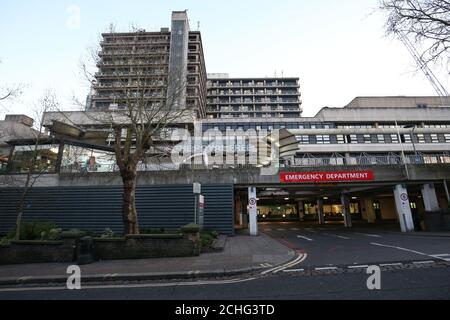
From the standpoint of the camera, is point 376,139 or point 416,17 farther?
point 376,139

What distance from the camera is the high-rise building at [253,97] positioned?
258 ft

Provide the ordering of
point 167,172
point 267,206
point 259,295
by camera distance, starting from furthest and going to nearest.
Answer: point 267,206
point 167,172
point 259,295

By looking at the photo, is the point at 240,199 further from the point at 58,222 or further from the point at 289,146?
the point at 58,222

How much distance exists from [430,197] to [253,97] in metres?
65.6

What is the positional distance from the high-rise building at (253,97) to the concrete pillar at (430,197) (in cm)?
5866

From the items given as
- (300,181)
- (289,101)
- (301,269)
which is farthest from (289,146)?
(289,101)

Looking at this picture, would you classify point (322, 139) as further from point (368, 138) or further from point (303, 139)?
point (368, 138)

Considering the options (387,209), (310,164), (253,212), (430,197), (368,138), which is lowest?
(253,212)

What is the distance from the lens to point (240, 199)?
32438 millimetres

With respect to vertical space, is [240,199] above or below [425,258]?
above

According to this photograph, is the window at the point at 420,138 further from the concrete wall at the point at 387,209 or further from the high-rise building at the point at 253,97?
the high-rise building at the point at 253,97

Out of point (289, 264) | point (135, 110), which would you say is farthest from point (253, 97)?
point (289, 264)

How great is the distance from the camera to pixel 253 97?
265 ft

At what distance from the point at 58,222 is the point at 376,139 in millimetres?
54280
